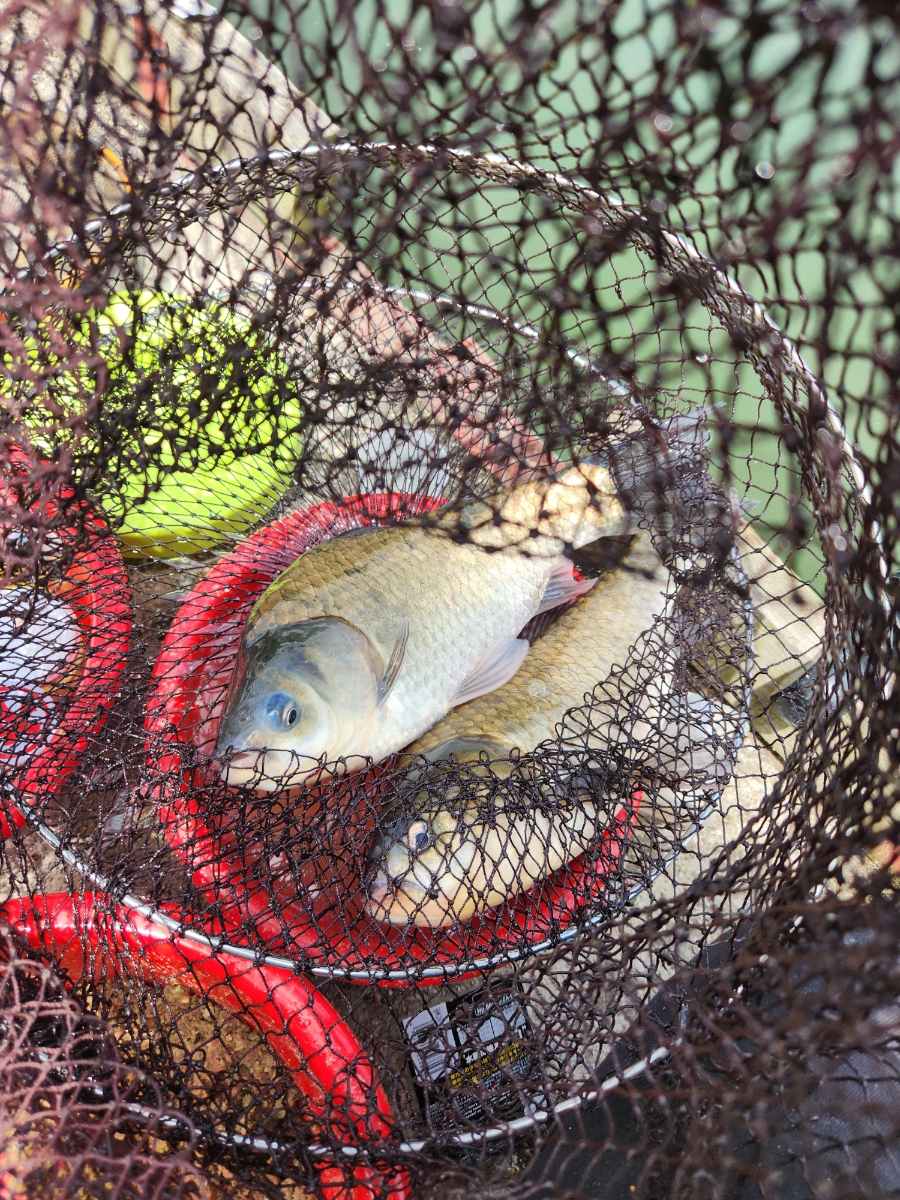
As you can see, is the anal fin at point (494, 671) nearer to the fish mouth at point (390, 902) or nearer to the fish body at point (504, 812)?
the fish body at point (504, 812)

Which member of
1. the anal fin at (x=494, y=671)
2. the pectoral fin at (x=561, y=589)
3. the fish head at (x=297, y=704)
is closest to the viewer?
the fish head at (x=297, y=704)

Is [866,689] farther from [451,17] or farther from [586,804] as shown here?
[451,17]

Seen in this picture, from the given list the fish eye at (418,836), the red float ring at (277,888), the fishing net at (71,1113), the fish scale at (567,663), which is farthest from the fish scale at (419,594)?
the fishing net at (71,1113)

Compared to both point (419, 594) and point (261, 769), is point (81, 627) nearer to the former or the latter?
point (261, 769)

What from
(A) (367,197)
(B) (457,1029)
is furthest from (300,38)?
(B) (457,1029)

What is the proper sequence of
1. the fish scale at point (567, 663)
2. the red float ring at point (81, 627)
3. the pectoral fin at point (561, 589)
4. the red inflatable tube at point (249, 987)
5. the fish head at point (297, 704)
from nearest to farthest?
the red inflatable tube at point (249, 987) → the red float ring at point (81, 627) → the fish head at point (297, 704) → the fish scale at point (567, 663) → the pectoral fin at point (561, 589)

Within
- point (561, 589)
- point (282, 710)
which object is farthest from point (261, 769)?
point (561, 589)

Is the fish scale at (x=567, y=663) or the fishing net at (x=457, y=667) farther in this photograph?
the fish scale at (x=567, y=663)

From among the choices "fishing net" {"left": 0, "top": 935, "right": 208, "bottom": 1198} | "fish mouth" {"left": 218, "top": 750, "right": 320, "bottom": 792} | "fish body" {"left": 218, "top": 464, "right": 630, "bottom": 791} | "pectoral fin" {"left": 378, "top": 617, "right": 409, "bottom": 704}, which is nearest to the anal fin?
"fish body" {"left": 218, "top": 464, "right": 630, "bottom": 791}
